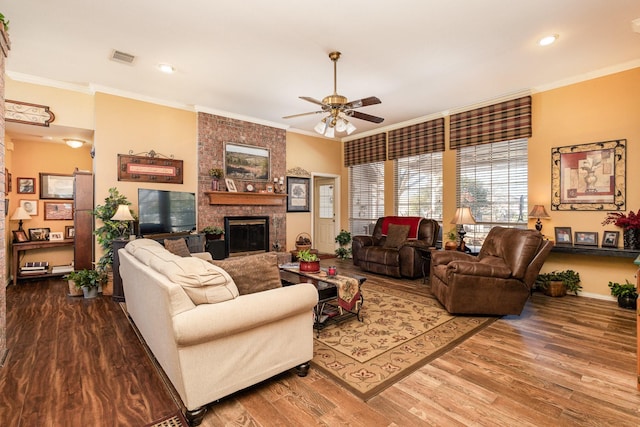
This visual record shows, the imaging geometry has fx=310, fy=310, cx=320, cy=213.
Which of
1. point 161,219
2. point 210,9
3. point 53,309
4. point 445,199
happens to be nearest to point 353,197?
point 445,199

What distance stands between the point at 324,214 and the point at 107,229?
491 cm

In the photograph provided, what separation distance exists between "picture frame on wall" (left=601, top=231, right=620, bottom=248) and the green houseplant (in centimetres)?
673

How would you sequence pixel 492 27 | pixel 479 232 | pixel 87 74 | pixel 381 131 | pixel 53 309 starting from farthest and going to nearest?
A: pixel 381 131 → pixel 479 232 → pixel 87 74 → pixel 53 309 → pixel 492 27

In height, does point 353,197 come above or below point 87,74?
below

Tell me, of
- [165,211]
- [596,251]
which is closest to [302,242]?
[165,211]

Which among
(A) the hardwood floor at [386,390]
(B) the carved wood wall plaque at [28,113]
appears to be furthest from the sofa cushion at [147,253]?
(B) the carved wood wall plaque at [28,113]

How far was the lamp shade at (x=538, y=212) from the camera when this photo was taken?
4441 mm

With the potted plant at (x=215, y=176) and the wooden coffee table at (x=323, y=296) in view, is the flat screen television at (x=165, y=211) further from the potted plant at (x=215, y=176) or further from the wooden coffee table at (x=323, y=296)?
the wooden coffee table at (x=323, y=296)

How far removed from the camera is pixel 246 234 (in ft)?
20.7

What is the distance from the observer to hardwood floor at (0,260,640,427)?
1.83 metres

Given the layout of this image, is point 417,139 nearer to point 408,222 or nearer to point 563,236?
point 408,222

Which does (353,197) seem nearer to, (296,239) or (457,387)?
(296,239)

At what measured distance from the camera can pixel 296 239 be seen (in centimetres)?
713

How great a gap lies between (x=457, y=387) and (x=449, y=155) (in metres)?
4.56
